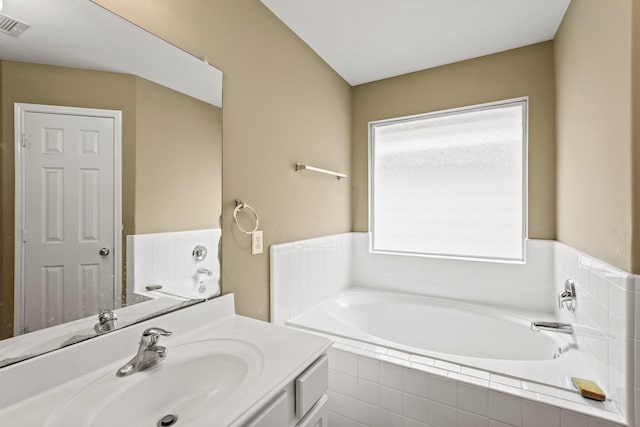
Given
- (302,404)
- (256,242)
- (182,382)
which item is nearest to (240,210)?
(256,242)

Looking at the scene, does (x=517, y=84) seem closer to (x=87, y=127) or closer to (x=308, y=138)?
(x=308, y=138)

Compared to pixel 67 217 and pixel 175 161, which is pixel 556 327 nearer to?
pixel 175 161

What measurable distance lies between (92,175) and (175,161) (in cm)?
32

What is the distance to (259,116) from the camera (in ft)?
5.34

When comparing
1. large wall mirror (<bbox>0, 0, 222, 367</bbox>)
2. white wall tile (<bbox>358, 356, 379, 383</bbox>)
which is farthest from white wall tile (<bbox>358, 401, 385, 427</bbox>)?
large wall mirror (<bbox>0, 0, 222, 367</bbox>)

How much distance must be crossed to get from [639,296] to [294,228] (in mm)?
1571

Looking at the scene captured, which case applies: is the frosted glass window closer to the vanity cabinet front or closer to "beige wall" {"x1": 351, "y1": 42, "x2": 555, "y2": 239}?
"beige wall" {"x1": 351, "y1": 42, "x2": 555, "y2": 239}

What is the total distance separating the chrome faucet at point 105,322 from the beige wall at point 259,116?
0.48 metres

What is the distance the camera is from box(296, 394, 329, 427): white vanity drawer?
38.2 inches

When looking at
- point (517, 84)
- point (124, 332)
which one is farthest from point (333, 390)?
point (517, 84)

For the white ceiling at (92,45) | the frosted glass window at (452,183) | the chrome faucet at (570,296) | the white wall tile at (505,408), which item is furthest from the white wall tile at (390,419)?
the white ceiling at (92,45)

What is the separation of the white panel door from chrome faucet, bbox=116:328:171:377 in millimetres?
184

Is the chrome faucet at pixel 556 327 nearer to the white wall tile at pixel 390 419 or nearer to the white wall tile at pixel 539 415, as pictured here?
the white wall tile at pixel 539 415

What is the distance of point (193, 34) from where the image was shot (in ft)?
4.21
